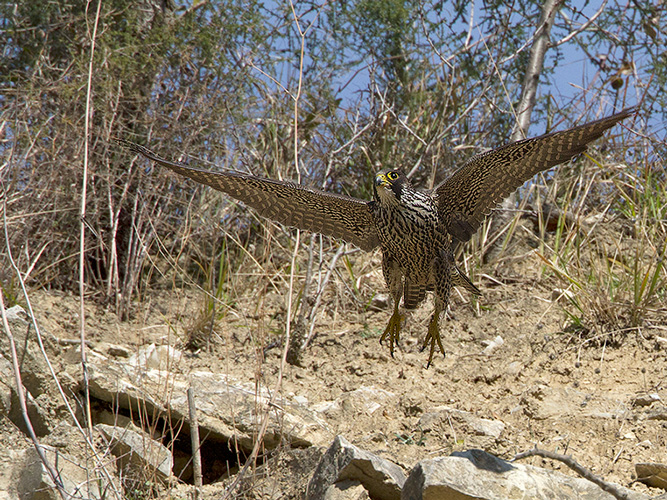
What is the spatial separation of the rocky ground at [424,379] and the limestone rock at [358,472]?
9.9 inches

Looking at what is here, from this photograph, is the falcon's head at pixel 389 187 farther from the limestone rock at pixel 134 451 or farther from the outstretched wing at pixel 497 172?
the limestone rock at pixel 134 451

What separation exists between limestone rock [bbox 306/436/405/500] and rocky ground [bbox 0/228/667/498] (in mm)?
252

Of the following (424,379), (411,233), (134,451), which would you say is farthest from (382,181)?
(134,451)

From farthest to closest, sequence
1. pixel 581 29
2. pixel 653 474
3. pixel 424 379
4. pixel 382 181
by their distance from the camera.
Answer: pixel 581 29 < pixel 424 379 < pixel 382 181 < pixel 653 474

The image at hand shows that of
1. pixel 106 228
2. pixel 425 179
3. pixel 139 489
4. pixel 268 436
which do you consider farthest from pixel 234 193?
pixel 425 179

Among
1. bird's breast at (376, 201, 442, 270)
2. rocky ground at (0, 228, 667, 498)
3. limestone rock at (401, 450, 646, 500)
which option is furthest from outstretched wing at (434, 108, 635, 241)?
limestone rock at (401, 450, 646, 500)

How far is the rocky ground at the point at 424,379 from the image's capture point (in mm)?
3967

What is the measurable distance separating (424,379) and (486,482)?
6.40ft

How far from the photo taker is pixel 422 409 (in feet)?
15.0

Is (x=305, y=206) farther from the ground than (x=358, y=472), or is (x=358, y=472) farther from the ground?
(x=305, y=206)

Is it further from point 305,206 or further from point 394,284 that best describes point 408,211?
point 305,206

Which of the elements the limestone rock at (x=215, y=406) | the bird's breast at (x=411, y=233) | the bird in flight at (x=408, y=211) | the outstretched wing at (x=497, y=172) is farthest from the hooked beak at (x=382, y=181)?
the limestone rock at (x=215, y=406)

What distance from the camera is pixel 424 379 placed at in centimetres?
514

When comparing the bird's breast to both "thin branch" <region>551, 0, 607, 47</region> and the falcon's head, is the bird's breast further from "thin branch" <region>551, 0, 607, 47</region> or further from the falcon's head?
"thin branch" <region>551, 0, 607, 47</region>
